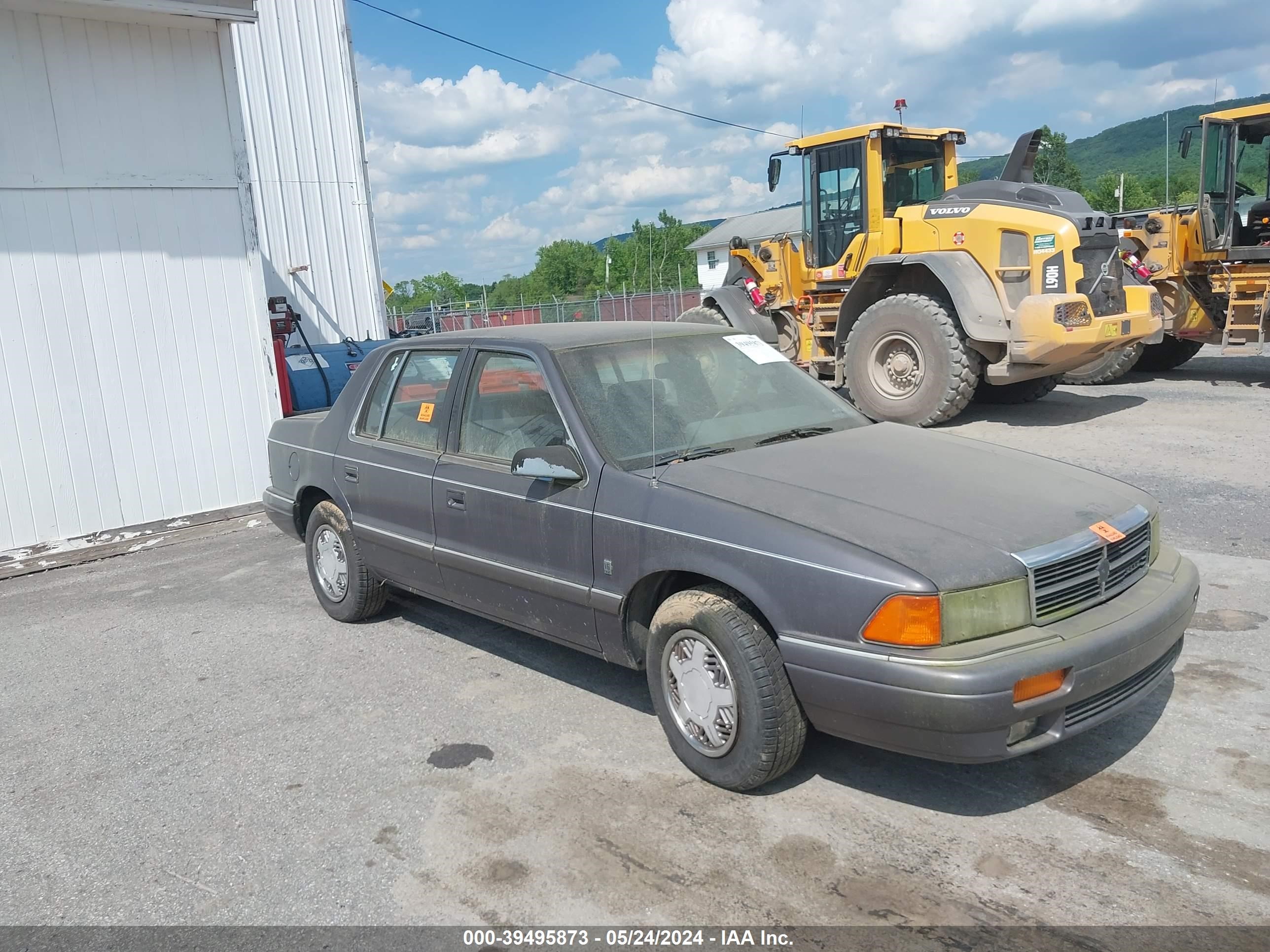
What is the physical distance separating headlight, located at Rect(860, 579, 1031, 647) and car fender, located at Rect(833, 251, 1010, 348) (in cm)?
675

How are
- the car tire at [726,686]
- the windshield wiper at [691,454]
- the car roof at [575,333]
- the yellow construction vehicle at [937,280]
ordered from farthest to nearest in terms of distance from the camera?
1. the yellow construction vehicle at [937,280]
2. the car roof at [575,333]
3. the windshield wiper at [691,454]
4. the car tire at [726,686]

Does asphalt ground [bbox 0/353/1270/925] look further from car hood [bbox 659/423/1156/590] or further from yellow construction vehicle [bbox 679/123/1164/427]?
yellow construction vehicle [bbox 679/123/1164/427]

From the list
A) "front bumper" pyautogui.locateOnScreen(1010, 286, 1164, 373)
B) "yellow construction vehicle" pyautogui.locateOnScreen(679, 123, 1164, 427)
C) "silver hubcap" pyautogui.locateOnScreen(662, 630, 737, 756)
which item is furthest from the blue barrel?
"silver hubcap" pyautogui.locateOnScreen(662, 630, 737, 756)

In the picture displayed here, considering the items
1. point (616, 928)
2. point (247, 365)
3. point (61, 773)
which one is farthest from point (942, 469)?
point (247, 365)

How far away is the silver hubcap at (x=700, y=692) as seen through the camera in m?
3.28

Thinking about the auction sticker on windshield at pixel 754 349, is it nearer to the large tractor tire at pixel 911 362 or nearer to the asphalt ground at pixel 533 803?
the asphalt ground at pixel 533 803

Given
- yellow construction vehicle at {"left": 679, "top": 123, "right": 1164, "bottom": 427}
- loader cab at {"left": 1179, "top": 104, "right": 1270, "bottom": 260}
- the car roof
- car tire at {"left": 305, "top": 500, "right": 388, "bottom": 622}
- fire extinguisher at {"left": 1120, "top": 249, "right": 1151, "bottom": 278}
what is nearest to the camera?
the car roof

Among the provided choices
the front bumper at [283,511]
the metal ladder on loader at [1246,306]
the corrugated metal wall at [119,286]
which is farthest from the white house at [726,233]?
the front bumper at [283,511]

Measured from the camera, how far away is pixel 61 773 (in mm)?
3896

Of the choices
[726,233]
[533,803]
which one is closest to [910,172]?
[533,803]

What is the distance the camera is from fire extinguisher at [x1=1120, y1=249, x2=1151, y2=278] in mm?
10109

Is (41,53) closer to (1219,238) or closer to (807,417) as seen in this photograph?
(807,417)

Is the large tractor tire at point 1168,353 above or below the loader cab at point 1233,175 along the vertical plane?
below

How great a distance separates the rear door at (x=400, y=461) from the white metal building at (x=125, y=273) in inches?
144
